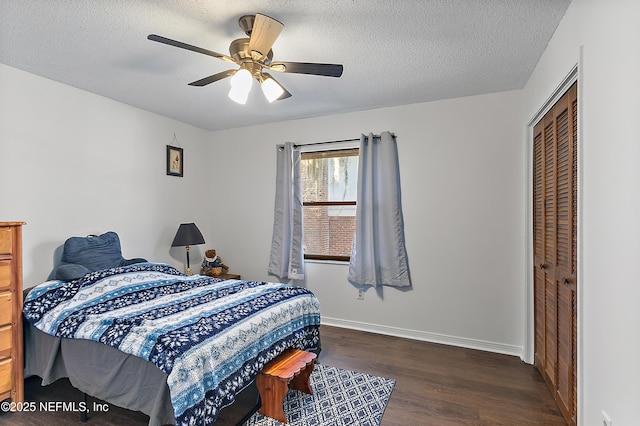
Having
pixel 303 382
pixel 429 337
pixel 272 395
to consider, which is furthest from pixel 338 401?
pixel 429 337

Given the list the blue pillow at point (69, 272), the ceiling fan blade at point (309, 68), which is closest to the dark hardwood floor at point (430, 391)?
the blue pillow at point (69, 272)

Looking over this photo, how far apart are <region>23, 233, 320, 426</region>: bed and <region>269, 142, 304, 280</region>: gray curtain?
3.86 ft

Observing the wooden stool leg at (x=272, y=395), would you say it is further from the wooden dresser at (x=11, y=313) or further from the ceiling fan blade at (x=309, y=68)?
the ceiling fan blade at (x=309, y=68)

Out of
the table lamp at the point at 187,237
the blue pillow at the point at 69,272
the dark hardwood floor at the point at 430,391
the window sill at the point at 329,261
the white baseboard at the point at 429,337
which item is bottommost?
the dark hardwood floor at the point at 430,391

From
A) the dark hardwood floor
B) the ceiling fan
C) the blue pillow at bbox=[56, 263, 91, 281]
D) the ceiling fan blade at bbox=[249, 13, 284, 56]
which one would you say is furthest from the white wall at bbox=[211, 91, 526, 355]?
the blue pillow at bbox=[56, 263, 91, 281]

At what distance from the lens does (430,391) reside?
2.44 metres

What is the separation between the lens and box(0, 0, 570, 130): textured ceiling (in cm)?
184

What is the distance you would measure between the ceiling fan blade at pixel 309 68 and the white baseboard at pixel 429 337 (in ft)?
9.05

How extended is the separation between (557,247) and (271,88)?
218 centimetres

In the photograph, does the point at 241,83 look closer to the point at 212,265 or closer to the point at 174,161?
the point at 174,161

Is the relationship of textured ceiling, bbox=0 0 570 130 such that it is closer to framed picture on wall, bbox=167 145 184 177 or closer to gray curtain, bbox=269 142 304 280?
framed picture on wall, bbox=167 145 184 177
